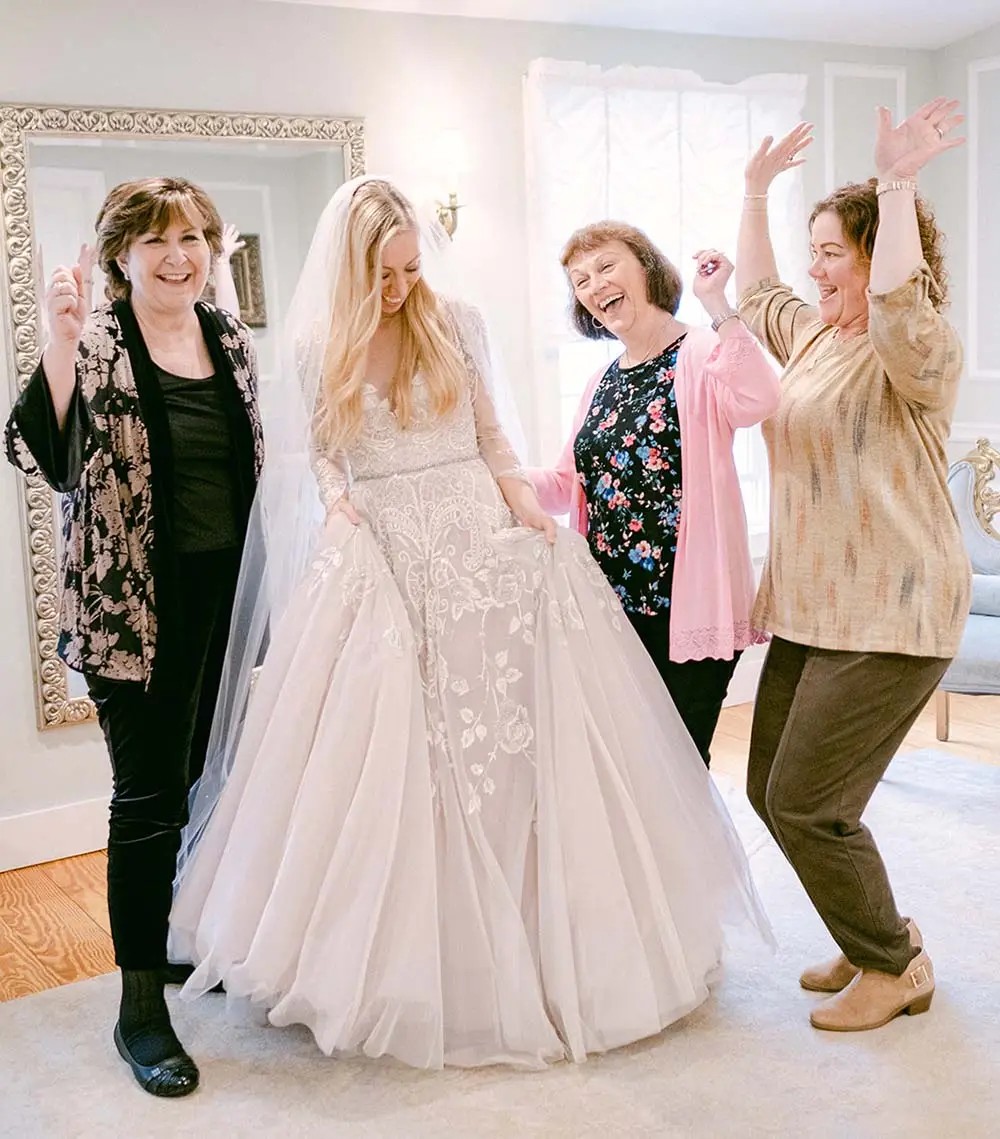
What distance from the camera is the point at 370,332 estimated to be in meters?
2.43

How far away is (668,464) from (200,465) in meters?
0.90

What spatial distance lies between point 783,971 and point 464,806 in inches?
34.7

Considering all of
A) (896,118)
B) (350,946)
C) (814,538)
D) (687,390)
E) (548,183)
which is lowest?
(350,946)

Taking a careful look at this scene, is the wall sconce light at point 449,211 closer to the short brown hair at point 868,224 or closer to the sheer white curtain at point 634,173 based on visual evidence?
the sheer white curtain at point 634,173

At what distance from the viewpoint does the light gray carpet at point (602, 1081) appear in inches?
87.6

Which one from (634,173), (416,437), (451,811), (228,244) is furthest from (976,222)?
(451,811)

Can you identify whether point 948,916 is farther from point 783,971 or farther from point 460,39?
point 460,39

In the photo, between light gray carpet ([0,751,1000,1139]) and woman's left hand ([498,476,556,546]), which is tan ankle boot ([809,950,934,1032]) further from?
woman's left hand ([498,476,556,546])

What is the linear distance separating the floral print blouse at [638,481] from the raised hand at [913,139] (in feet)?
2.01

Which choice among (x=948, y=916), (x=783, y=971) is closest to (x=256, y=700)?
(x=783, y=971)

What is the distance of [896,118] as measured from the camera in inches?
197

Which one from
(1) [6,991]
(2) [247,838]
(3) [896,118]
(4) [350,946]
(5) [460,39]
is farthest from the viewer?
(3) [896,118]

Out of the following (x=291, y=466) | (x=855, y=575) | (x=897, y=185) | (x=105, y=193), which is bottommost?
(x=855, y=575)

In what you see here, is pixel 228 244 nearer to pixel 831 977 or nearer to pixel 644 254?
pixel 644 254
